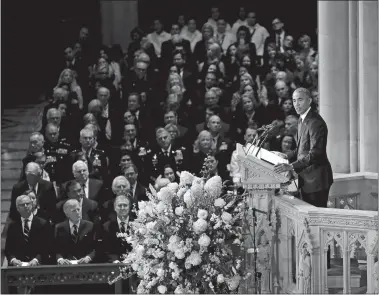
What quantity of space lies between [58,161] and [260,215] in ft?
17.8

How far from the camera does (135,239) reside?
8.24m

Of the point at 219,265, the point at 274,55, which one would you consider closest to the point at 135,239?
the point at 219,265

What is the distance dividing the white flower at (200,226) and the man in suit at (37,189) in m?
4.73

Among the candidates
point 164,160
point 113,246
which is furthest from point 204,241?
point 164,160

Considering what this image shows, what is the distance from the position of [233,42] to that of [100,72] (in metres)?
2.88

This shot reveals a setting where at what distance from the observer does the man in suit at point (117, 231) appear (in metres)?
11.5

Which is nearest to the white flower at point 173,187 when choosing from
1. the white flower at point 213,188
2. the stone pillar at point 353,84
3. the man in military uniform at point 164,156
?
the white flower at point 213,188

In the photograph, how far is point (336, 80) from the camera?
11.4 meters

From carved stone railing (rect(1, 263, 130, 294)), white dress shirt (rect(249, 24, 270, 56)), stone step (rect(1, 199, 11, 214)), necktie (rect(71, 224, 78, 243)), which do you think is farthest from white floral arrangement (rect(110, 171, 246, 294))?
white dress shirt (rect(249, 24, 270, 56))

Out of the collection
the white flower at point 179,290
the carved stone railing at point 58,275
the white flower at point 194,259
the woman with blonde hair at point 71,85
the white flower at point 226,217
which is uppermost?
the woman with blonde hair at point 71,85

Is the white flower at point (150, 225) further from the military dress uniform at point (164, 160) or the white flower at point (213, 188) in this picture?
the military dress uniform at point (164, 160)

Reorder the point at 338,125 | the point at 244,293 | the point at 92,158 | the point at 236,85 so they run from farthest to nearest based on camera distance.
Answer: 1. the point at 236,85
2. the point at 92,158
3. the point at 338,125
4. the point at 244,293

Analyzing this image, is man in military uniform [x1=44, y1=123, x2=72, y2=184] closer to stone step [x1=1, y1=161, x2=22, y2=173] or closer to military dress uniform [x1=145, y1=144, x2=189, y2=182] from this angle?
military dress uniform [x1=145, y1=144, x2=189, y2=182]

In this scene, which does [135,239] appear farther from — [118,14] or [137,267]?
[118,14]
